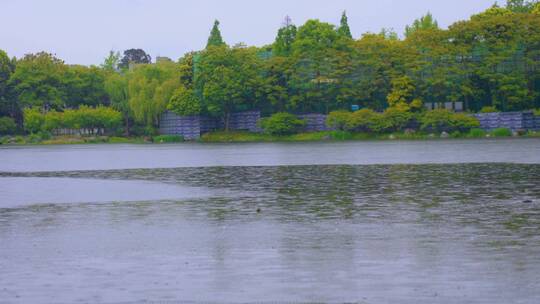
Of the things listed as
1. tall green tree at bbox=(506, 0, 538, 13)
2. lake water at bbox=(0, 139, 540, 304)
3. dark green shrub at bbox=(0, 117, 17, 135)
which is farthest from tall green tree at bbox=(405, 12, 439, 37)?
lake water at bbox=(0, 139, 540, 304)

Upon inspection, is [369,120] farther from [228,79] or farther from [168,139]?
[168,139]

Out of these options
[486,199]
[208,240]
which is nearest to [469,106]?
[486,199]

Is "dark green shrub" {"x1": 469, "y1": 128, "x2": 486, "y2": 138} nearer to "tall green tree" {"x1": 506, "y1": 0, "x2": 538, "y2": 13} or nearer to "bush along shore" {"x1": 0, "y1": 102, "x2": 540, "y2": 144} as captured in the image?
"bush along shore" {"x1": 0, "y1": 102, "x2": 540, "y2": 144}

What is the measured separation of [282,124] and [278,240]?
98.9 metres

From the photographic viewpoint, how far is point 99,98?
5989 inches

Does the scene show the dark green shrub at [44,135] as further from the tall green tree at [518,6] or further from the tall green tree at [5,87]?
the tall green tree at [518,6]

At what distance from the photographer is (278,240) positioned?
2002 centimetres

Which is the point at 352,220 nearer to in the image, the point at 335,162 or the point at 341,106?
the point at 335,162

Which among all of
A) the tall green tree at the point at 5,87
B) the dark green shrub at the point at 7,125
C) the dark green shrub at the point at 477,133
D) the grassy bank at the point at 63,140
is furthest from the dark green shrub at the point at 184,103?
the dark green shrub at the point at 477,133

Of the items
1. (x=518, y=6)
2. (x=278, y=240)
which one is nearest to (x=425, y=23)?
(x=518, y=6)

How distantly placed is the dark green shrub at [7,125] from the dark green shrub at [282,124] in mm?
43615

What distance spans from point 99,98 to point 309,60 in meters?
47.0

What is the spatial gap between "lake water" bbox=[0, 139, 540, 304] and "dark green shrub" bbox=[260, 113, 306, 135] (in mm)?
79630

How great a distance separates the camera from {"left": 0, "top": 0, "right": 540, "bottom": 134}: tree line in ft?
370
